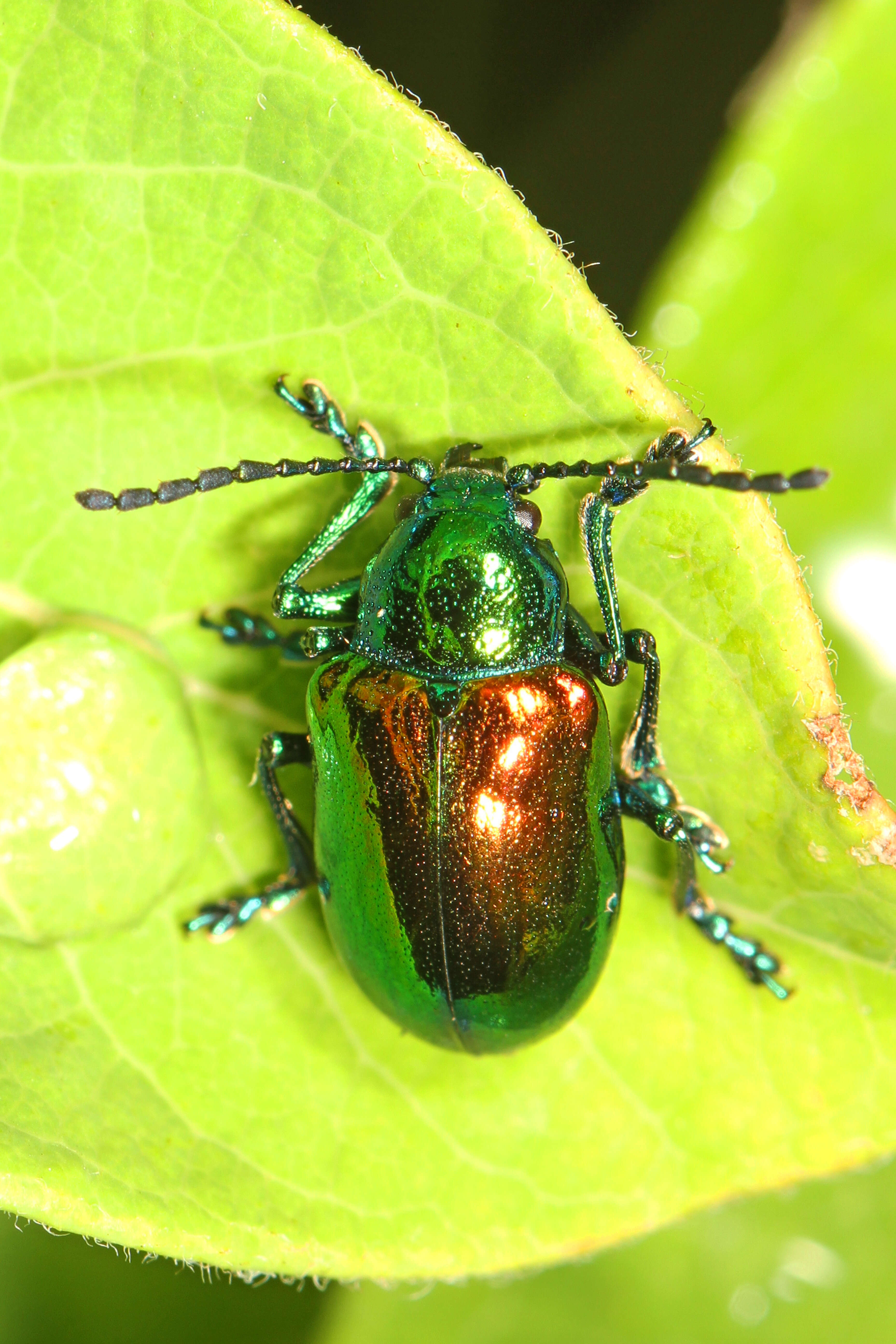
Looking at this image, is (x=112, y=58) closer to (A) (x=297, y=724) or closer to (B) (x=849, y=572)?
(A) (x=297, y=724)

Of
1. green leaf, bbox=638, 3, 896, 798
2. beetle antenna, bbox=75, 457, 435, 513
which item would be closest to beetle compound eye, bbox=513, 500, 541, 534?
beetle antenna, bbox=75, 457, 435, 513

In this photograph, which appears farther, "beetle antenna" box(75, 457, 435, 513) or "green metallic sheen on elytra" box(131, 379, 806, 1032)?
"green metallic sheen on elytra" box(131, 379, 806, 1032)

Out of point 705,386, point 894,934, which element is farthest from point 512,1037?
point 705,386

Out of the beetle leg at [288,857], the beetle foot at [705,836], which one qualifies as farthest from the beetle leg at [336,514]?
the beetle foot at [705,836]

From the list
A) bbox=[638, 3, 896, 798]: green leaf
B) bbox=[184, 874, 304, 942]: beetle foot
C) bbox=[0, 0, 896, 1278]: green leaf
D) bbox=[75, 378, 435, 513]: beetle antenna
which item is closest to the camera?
bbox=[0, 0, 896, 1278]: green leaf

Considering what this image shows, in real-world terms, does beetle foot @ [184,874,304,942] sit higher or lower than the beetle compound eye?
lower

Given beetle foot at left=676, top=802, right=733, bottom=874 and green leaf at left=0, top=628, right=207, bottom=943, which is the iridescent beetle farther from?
green leaf at left=0, top=628, right=207, bottom=943

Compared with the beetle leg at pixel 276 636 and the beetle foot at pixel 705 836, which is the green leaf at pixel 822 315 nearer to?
the beetle foot at pixel 705 836
